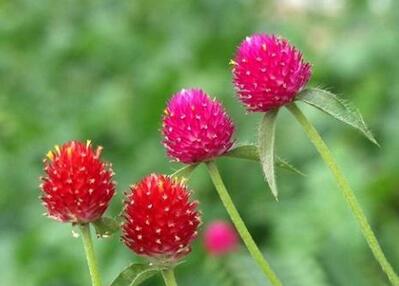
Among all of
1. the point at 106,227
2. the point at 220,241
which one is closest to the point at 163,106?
the point at 220,241

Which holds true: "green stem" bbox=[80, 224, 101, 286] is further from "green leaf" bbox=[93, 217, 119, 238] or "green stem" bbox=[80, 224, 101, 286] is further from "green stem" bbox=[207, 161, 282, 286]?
"green stem" bbox=[207, 161, 282, 286]

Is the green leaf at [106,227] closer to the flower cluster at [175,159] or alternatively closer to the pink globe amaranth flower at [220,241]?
the flower cluster at [175,159]

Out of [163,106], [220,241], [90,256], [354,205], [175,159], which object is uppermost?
[163,106]

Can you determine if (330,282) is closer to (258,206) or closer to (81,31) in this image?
(258,206)

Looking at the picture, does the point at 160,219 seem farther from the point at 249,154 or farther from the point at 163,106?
the point at 163,106

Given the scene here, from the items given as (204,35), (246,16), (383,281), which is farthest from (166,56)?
(383,281)

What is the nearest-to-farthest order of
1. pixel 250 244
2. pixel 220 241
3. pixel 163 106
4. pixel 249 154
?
pixel 250 244
pixel 249 154
pixel 220 241
pixel 163 106
